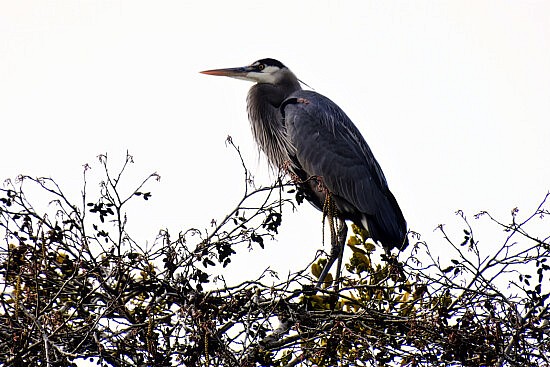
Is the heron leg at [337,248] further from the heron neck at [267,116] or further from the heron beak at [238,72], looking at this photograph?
the heron beak at [238,72]

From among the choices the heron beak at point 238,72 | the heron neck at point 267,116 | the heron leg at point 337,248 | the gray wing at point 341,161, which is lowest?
the heron leg at point 337,248

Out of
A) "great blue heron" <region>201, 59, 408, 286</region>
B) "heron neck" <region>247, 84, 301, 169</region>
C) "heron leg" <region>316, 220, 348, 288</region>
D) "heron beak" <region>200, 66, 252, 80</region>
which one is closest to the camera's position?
"heron leg" <region>316, 220, 348, 288</region>

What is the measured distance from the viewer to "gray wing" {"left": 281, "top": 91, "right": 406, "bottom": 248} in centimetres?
680

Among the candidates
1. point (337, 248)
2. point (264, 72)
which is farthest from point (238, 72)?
point (337, 248)

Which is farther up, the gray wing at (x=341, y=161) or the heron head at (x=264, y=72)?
the heron head at (x=264, y=72)

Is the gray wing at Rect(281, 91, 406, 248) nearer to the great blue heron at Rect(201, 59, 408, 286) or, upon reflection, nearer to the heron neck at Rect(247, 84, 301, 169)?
the great blue heron at Rect(201, 59, 408, 286)

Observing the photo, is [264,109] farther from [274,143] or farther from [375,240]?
[375,240]

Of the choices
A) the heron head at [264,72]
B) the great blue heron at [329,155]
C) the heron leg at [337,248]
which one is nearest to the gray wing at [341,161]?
the great blue heron at [329,155]

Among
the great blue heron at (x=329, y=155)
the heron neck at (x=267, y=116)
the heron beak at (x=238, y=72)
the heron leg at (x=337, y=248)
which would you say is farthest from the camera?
the heron beak at (x=238, y=72)

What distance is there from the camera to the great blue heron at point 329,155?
6750 mm

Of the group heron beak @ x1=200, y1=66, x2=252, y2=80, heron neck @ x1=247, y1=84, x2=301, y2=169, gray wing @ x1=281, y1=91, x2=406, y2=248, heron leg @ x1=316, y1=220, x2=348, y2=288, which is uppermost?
heron beak @ x1=200, y1=66, x2=252, y2=80

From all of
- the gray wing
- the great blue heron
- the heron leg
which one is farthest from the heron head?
the heron leg

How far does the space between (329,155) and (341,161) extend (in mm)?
113

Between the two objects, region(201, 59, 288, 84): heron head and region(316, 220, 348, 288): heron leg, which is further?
region(201, 59, 288, 84): heron head
